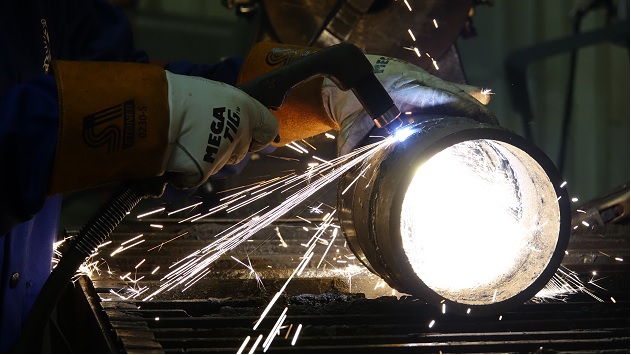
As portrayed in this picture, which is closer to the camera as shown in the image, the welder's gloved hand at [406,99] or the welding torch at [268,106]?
the welding torch at [268,106]

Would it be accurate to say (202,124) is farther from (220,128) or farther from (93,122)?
(93,122)

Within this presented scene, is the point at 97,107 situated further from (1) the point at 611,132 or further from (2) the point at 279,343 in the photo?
(1) the point at 611,132

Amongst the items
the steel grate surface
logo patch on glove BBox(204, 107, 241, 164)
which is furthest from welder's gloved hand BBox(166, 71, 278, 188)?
the steel grate surface

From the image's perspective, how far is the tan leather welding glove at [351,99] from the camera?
1.44 m

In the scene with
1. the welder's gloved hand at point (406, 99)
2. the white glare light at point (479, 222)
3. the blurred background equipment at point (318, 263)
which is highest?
the welder's gloved hand at point (406, 99)

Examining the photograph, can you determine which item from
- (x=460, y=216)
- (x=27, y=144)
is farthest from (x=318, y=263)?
(x=27, y=144)

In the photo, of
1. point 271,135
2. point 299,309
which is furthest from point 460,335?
point 271,135

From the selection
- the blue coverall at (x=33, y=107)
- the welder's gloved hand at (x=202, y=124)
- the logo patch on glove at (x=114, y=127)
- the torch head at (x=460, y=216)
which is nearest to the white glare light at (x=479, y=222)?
the torch head at (x=460, y=216)

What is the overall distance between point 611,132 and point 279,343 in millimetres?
3131

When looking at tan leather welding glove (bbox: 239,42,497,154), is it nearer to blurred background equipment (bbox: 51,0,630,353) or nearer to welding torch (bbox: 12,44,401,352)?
welding torch (bbox: 12,44,401,352)

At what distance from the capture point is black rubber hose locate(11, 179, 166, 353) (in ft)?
4.04

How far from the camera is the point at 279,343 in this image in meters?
1.22

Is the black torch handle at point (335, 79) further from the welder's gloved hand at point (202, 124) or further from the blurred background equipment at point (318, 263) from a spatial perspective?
the blurred background equipment at point (318, 263)

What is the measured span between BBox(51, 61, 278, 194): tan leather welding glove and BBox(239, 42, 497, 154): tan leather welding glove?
309 millimetres
